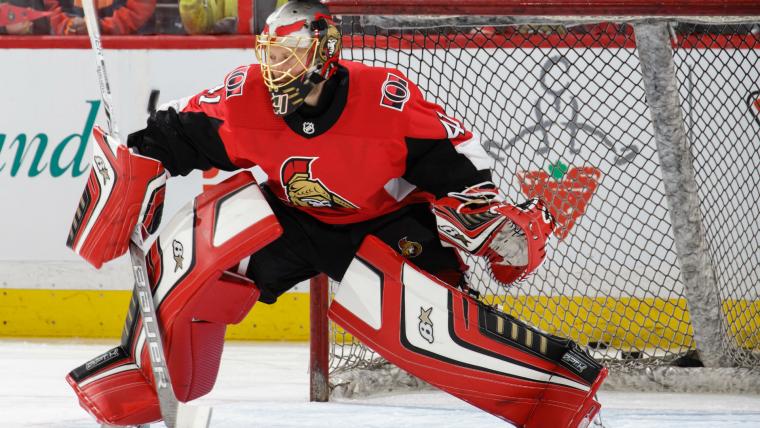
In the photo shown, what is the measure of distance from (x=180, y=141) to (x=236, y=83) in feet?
0.53

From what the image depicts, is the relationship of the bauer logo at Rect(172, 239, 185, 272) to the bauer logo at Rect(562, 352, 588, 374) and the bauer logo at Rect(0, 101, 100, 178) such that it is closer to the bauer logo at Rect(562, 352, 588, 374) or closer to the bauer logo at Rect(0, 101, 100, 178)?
the bauer logo at Rect(562, 352, 588, 374)

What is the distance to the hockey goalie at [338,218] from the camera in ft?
6.29

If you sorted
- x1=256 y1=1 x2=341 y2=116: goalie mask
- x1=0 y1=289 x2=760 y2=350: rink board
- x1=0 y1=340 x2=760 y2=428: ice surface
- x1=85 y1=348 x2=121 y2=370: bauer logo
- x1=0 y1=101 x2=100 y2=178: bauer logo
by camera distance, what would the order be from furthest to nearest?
1. x1=0 y1=101 x2=100 y2=178: bauer logo
2. x1=0 y1=289 x2=760 y2=350: rink board
3. x1=0 y1=340 x2=760 y2=428: ice surface
4. x1=85 y1=348 x2=121 y2=370: bauer logo
5. x1=256 y1=1 x2=341 y2=116: goalie mask

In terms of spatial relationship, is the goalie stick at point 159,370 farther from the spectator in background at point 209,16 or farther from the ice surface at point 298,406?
the spectator in background at point 209,16

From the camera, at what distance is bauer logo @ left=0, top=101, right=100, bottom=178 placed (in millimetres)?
3676

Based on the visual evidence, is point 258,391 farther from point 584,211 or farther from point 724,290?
point 724,290

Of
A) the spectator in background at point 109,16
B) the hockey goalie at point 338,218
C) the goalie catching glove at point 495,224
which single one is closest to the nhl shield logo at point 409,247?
the hockey goalie at point 338,218

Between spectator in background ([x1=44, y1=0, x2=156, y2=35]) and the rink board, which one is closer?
the rink board

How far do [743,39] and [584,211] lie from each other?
69 cm

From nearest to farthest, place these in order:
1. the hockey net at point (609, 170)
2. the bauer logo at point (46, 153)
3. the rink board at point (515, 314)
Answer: the hockey net at point (609, 170) → the rink board at point (515, 314) → the bauer logo at point (46, 153)

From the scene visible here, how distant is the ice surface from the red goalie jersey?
630 mm

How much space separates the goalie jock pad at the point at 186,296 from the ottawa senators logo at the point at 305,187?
0.06 metres

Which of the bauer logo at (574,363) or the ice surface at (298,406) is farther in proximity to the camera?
the ice surface at (298,406)

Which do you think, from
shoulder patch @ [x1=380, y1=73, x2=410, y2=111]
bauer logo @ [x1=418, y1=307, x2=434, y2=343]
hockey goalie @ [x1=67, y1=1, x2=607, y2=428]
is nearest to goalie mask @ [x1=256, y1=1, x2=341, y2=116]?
hockey goalie @ [x1=67, y1=1, x2=607, y2=428]
